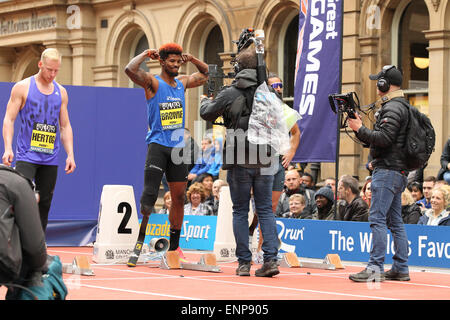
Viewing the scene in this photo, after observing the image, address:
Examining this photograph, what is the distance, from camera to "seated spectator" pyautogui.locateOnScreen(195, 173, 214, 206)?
1502cm

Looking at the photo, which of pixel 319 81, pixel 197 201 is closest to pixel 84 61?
pixel 197 201

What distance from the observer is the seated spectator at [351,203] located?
12.2 metres

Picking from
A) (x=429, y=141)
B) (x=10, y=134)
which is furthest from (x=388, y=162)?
(x=10, y=134)

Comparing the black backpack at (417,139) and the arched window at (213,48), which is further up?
the arched window at (213,48)

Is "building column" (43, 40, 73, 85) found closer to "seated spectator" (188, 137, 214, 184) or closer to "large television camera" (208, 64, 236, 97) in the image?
"seated spectator" (188, 137, 214, 184)

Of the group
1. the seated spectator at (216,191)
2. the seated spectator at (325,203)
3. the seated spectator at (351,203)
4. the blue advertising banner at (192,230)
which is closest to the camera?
the seated spectator at (351,203)

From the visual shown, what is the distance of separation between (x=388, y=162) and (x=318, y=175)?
10.1 m

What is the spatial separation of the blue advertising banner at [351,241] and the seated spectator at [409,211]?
70 centimetres

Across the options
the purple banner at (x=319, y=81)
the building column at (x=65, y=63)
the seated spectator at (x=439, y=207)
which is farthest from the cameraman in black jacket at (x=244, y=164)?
the building column at (x=65, y=63)

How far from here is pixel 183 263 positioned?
10180mm

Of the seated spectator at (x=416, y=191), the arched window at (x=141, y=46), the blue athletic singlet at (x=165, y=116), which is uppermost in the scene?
the arched window at (x=141, y=46)

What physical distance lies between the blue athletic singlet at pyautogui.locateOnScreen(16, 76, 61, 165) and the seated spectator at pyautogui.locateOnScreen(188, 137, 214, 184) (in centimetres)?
787

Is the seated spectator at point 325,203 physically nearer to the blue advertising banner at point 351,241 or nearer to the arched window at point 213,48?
the blue advertising banner at point 351,241
